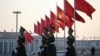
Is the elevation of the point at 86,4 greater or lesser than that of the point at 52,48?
greater

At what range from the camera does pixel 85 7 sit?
20.9 meters

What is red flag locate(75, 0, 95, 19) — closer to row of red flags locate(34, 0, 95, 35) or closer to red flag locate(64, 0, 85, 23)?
row of red flags locate(34, 0, 95, 35)

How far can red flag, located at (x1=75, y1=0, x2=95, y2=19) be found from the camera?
2055 cm

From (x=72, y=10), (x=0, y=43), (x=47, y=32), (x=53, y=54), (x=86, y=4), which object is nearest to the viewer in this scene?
(x=53, y=54)

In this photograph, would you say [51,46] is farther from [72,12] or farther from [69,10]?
[69,10]

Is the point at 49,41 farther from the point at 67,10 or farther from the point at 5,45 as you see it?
the point at 5,45

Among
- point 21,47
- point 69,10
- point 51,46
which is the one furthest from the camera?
point 69,10

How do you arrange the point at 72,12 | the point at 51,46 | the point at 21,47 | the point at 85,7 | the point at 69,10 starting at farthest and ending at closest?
the point at 69,10, the point at 72,12, the point at 85,7, the point at 21,47, the point at 51,46

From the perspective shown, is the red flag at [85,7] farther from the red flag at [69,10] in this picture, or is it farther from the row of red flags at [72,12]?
the red flag at [69,10]

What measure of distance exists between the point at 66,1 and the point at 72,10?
148 centimetres

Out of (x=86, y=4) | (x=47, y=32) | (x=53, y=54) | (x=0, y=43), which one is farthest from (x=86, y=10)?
(x=0, y=43)

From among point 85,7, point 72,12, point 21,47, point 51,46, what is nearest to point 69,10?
point 72,12

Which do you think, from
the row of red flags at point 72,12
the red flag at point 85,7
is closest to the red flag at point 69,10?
the row of red flags at point 72,12

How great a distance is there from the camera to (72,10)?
2322cm
